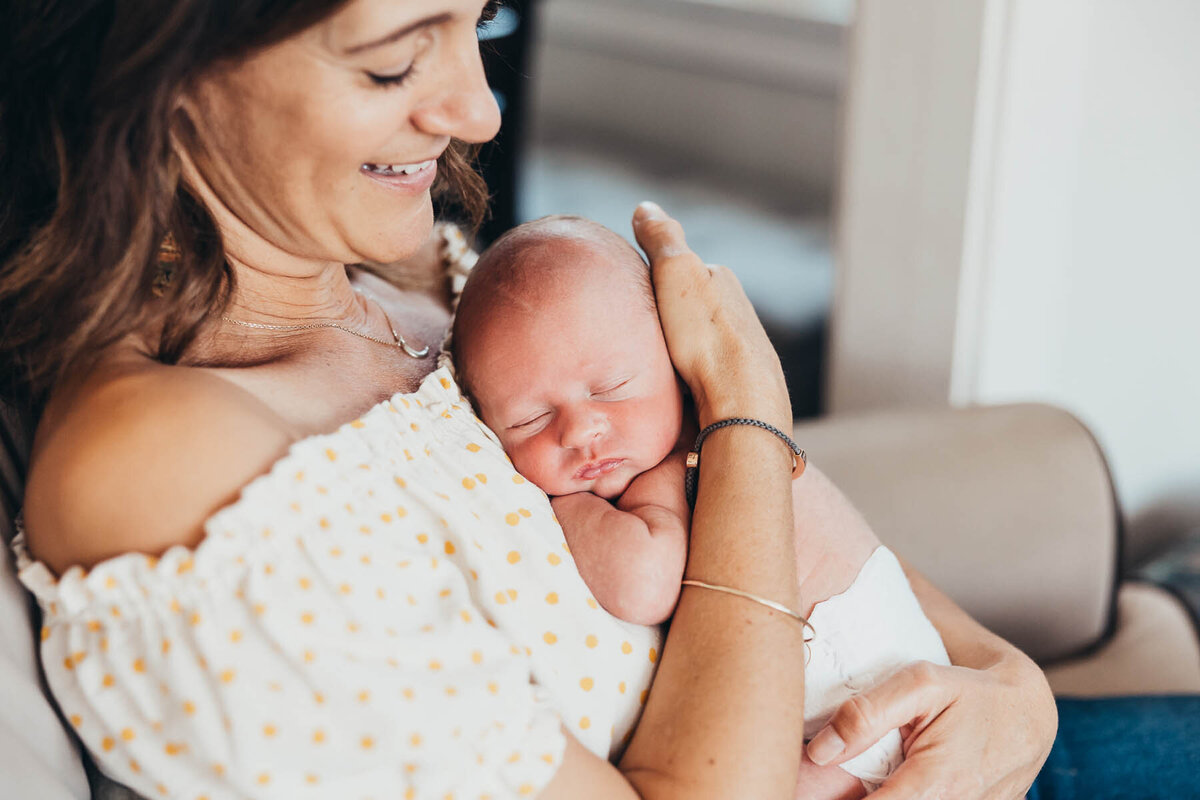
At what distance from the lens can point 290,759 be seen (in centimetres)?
75

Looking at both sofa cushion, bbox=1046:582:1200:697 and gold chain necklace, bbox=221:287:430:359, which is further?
sofa cushion, bbox=1046:582:1200:697

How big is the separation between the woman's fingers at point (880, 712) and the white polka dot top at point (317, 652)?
28cm

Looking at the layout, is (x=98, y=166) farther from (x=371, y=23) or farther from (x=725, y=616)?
(x=725, y=616)

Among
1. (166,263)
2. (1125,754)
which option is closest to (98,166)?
(166,263)

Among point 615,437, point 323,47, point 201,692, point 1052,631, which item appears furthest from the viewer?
point 1052,631

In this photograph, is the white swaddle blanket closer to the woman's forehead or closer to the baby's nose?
the baby's nose

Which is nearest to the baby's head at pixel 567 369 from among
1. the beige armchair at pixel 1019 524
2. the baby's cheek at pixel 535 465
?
the baby's cheek at pixel 535 465

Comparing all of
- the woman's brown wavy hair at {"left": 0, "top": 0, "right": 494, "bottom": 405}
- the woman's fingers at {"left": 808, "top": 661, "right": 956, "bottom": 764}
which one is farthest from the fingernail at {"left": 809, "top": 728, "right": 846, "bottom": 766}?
the woman's brown wavy hair at {"left": 0, "top": 0, "right": 494, "bottom": 405}

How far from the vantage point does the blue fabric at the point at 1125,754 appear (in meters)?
1.28

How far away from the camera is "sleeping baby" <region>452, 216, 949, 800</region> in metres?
1.08

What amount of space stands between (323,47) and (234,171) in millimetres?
164

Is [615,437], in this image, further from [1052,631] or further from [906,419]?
[1052,631]

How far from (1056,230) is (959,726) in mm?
1333

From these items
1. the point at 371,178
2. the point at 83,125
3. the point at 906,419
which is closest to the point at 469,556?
the point at 371,178
